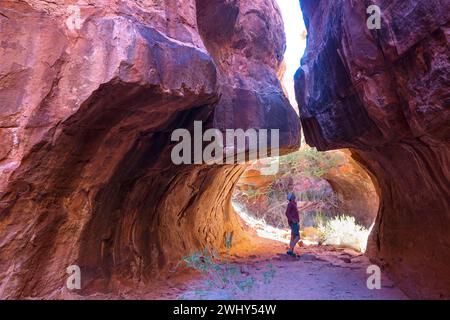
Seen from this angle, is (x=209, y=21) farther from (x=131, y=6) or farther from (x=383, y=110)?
(x=383, y=110)

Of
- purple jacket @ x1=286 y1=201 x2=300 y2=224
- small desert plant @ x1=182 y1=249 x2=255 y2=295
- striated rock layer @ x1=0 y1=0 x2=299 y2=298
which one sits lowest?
small desert plant @ x1=182 y1=249 x2=255 y2=295

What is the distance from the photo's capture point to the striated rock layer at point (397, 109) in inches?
124

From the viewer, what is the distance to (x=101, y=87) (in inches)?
→ 135

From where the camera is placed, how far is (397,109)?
3.81 meters

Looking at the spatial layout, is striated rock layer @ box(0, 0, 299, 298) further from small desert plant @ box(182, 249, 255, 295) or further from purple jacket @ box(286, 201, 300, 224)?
purple jacket @ box(286, 201, 300, 224)

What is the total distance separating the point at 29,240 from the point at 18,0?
268 cm

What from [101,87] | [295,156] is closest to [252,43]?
[101,87]

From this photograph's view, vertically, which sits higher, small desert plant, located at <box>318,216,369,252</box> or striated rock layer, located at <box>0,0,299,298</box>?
striated rock layer, located at <box>0,0,299,298</box>

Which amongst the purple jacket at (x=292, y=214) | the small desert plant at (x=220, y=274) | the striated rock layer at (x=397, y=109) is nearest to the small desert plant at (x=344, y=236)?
the purple jacket at (x=292, y=214)

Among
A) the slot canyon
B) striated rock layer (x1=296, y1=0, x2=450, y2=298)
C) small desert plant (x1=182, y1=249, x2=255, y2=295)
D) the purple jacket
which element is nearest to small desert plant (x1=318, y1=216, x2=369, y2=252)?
the purple jacket

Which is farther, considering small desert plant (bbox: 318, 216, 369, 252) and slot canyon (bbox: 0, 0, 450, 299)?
small desert plant (bbox: 318, 216, 369, 252)

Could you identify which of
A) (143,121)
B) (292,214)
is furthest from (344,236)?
(143,121)

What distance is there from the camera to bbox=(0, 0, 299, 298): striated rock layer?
340 cm

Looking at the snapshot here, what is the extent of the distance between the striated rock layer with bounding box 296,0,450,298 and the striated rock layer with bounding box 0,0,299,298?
193 cm
